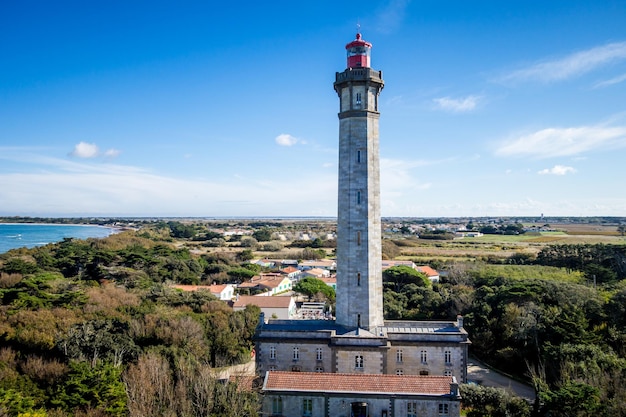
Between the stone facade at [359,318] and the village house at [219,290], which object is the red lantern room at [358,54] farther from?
the village house at [219,290]

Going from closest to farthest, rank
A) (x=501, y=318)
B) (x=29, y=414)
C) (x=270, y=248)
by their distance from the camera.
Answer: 1. (x=29, y=414)
2. (x=501, y=318)
3. (x=270, y=248)

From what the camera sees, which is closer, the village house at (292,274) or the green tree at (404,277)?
the green tree at (404,277)

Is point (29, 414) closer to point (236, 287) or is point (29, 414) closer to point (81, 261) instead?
point (236, 287)

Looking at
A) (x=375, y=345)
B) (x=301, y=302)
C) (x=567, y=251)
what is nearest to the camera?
(x=375, y=345)

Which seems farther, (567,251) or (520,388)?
(567,251)

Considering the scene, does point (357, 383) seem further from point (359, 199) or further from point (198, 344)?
point (198, 344)

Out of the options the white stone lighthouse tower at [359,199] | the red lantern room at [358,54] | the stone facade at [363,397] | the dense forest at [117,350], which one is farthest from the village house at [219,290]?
the red lantern room at [358,54]

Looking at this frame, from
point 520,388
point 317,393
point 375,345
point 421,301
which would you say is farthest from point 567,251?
point 317,393
